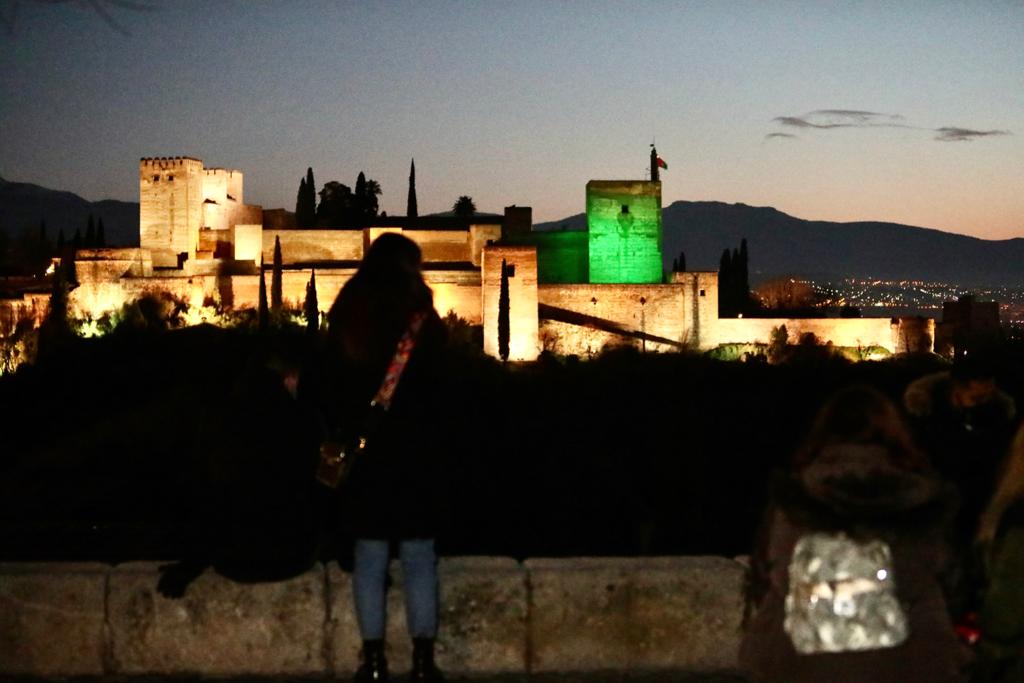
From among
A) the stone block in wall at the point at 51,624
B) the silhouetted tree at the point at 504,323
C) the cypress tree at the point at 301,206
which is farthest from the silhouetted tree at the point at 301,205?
the stone block in wall at the point at 51,624

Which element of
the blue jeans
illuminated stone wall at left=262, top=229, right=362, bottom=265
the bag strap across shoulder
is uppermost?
illuminated stone wall at left=262, top=229, right=362, bottom=265

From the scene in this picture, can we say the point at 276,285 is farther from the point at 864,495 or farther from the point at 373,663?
the point at 864,495

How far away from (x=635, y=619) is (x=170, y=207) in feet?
156

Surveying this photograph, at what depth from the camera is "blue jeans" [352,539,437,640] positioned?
412 cm

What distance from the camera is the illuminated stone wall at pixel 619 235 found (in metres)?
44.9

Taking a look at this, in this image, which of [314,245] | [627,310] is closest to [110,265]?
[314,245]

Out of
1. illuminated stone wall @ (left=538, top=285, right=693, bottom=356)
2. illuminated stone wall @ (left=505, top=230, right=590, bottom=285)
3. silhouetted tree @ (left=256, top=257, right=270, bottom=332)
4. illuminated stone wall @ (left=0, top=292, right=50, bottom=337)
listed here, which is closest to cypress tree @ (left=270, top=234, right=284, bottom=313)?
silhouetted tree @ (left=256, top=257, right=270, bottom=332)

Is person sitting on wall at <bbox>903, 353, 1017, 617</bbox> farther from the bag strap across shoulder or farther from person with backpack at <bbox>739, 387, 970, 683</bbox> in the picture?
the bag strap across shoulder

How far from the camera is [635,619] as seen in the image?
14.9 ft

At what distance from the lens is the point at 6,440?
2850 centimetres

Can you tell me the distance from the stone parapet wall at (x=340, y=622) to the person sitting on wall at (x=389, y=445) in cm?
31

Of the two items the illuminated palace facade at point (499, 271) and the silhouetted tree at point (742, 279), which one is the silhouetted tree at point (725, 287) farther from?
the illuminated palace facade at point (499, 271)

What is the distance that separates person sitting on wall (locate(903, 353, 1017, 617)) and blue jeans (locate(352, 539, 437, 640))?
207cm

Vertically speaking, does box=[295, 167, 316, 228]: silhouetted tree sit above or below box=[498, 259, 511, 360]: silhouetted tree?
above
